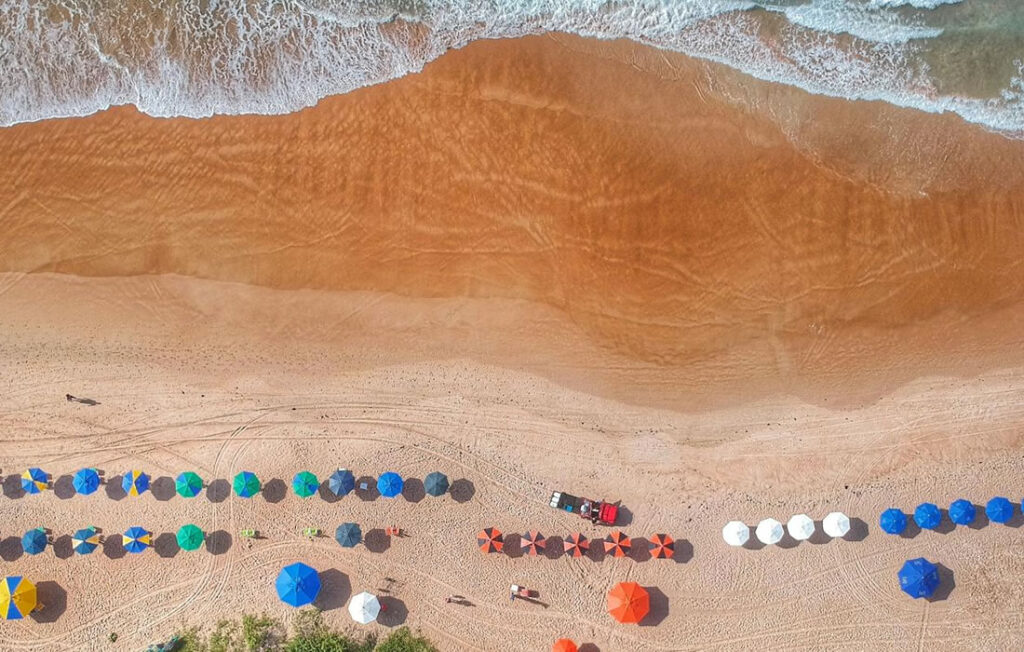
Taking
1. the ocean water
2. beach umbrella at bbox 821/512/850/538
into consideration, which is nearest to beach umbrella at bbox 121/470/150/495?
the ocean water

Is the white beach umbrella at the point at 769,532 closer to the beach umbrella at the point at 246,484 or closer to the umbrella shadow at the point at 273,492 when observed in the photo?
the umbrella shadow at the point at 273,492

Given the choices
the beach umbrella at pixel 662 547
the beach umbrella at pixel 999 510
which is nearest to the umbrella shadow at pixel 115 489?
the beach umbrella at pixel 662 547

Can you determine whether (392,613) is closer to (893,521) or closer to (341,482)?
(341,482)

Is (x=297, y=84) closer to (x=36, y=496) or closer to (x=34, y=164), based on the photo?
(x=34, y=164)

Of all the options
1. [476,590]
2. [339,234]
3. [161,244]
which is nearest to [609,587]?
[476,590]

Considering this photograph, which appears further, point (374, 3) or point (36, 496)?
point (374, 3)

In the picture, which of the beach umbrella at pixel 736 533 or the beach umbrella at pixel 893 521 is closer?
the beach umbrella at pixel 893 521
